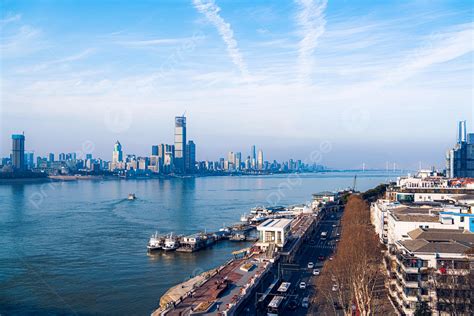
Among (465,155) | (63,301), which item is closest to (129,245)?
(63,301)

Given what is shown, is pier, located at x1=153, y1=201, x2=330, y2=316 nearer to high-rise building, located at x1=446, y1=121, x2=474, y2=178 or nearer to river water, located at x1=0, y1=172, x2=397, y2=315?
river water, located at x1=0, y1=172, x2=397, y2=315

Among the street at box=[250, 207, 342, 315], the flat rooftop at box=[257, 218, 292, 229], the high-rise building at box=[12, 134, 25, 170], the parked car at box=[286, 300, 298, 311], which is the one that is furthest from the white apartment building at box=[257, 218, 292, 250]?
the high-rise building at box=[12, 134, 25, 170]

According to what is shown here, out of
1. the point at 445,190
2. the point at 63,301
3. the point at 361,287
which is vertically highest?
the point at 445,190

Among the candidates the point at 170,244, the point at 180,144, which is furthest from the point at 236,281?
the point at 180,144

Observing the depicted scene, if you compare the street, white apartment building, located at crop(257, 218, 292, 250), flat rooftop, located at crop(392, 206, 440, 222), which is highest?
flat rooftop, located at crop(392, 206, 440, 222)

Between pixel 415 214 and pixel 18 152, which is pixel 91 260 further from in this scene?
pixel 18 152

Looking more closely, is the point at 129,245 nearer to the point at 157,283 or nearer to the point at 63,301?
the point at 157,283
